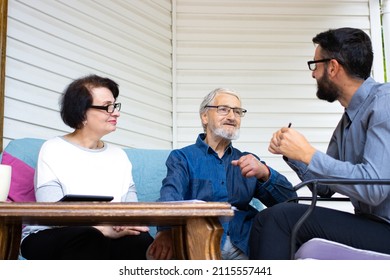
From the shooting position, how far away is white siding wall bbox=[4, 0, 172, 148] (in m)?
3.65

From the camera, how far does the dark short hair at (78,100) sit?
3.13 metres

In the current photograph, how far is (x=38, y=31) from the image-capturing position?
3.79 metres

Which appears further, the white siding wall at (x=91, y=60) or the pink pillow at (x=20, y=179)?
the white siding wall at (x=91, y=60)

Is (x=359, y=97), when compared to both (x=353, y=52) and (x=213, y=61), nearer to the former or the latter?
(x=353, y=52)

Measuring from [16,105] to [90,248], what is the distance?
1.31 m

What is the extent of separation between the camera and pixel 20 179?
311cm

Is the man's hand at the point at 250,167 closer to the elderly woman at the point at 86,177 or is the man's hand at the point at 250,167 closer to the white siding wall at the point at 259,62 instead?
the elderly woman at the point at 86,177

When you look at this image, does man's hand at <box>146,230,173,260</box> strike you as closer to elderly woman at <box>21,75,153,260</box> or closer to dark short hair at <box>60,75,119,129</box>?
elderly woman at <box>21,75,153,260</box>

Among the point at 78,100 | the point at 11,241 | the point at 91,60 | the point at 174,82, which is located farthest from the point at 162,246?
the point at 174,82

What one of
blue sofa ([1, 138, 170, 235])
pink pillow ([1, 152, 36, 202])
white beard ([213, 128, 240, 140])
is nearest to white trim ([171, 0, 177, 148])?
blue sofa ([1, 138, 170, 235])

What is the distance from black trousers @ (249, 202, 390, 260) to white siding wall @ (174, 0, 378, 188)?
8.17 ft

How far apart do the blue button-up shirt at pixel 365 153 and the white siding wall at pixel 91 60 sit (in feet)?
6.42

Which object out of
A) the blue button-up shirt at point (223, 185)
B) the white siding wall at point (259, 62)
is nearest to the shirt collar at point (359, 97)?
the blue button-up shirt at point (223, 185)

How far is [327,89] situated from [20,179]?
160 centimetres
